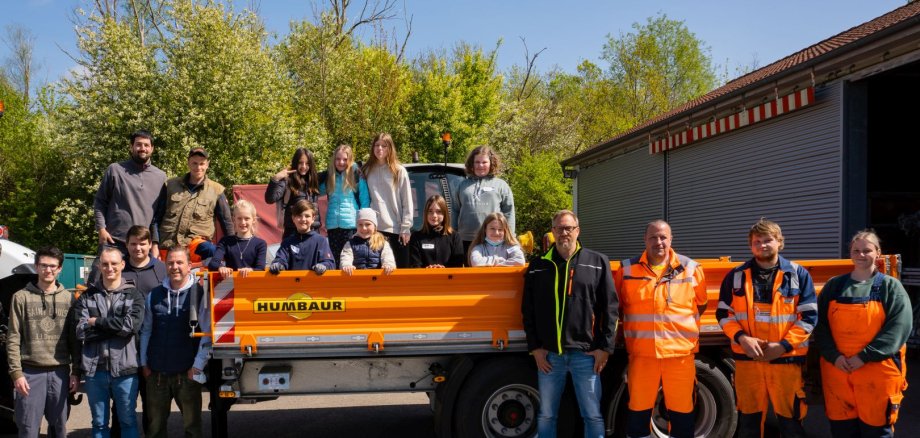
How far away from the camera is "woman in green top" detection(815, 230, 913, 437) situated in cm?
423

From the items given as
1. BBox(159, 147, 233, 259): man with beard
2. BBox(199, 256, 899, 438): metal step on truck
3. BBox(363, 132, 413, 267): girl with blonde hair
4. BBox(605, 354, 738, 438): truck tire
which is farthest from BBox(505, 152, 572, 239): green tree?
BBox(199, 256, 899, 438): metal step on truck

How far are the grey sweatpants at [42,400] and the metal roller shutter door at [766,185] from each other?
32.4ft

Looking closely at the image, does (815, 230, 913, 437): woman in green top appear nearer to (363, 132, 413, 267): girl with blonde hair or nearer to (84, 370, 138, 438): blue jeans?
(363, 132, 413, 267): girl with blonde hair

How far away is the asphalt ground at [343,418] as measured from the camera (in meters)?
6.01

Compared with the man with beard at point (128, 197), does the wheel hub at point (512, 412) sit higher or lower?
lower

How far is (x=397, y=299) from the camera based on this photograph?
445cm

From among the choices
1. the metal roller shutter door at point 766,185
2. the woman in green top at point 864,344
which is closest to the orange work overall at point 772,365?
the woman in green top at point 864,344

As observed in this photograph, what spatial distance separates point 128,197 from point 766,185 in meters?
10.5

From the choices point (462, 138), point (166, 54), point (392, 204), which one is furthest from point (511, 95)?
point (392, 204)

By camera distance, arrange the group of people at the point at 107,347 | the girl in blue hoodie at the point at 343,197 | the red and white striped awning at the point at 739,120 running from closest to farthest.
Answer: the group of people at the point at 107,347 < the girl in blue hoodie at the point at 343,197 < the red and white striped awning at the point at 739,120

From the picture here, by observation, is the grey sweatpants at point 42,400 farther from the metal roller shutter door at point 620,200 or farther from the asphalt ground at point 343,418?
the metal roller shutter door at point 620,200

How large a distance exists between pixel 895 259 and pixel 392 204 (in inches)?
151

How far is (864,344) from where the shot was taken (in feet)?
14.1

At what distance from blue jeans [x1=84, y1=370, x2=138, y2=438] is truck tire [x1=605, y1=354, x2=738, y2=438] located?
3.38m
